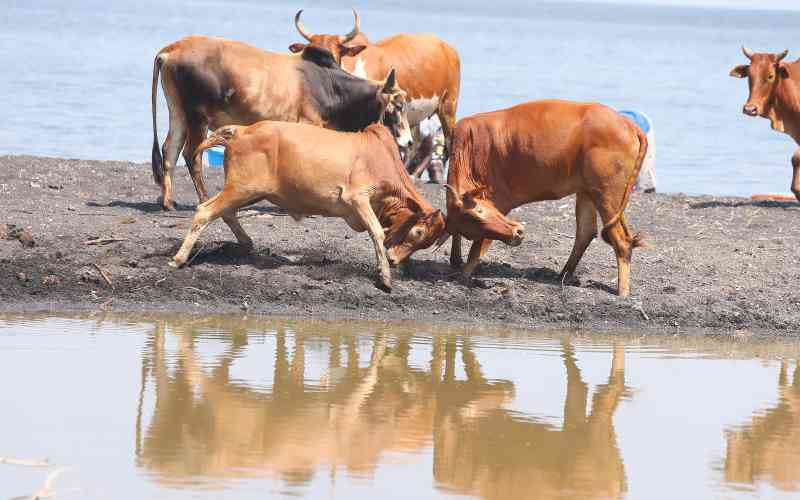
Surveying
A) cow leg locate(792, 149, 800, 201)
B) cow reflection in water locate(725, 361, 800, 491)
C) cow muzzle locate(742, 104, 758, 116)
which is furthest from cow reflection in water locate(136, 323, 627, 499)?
cow muzzle locate(742, 104, 758, 116)

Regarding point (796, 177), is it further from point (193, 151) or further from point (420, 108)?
point (193, 151)

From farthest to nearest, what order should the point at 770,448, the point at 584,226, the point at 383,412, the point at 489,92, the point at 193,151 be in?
1. the point at 489,92
2. the point at 193,151
3. the point at 584,226
4. the point at 383,412
5. the point at 770,448

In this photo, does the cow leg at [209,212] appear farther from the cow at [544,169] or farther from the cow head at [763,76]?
the cow head at [763,76]

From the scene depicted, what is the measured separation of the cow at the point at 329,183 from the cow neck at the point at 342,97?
1.91 meters

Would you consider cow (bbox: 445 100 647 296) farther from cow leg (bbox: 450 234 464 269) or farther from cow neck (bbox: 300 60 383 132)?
cow neck (bbox: 300 60 383 132)

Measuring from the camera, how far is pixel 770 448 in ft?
26.7

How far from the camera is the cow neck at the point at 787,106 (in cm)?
1562

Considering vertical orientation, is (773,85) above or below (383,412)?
above

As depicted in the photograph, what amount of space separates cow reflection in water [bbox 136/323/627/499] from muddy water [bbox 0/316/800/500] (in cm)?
2

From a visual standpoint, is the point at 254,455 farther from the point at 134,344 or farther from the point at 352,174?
the point at 352,174

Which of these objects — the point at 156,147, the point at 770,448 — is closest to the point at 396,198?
the point at 156,147

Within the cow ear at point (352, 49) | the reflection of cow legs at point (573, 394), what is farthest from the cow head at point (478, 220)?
the cow ear at point (352, 49)

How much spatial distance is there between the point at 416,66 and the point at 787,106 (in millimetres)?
3786

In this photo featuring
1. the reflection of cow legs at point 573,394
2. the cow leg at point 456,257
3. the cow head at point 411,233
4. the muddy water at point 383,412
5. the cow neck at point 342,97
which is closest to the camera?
the muddy water at point 383,412
